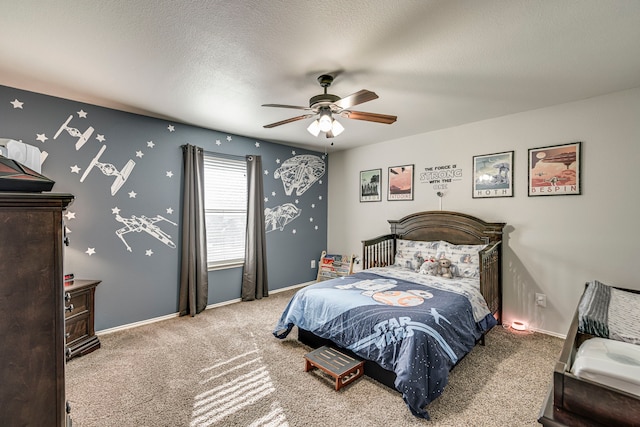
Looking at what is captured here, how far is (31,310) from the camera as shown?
0.94m

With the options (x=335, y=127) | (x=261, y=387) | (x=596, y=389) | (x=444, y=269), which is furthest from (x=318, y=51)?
(x=444, y=269)

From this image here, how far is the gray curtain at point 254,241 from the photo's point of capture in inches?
164

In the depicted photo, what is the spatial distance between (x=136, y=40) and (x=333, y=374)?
2649 mm

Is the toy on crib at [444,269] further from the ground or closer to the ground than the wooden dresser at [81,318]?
further from the ground

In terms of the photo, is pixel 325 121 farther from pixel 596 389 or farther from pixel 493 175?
pixel 493 175

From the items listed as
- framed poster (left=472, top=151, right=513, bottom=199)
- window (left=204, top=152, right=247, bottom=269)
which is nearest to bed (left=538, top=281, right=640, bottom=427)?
framed poster (left=472, top=151, right=513, bottom=199)

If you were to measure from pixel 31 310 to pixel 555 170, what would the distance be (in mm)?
4050

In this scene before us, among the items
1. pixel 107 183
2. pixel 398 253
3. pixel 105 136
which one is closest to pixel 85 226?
pixel 107 183

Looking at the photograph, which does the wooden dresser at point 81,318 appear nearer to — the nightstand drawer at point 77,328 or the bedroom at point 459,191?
the nightstand drawer at point 77,328

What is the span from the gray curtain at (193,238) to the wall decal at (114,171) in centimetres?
60

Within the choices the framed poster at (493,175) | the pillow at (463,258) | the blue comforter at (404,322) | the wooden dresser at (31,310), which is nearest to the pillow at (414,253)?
the pillow at (463,258)

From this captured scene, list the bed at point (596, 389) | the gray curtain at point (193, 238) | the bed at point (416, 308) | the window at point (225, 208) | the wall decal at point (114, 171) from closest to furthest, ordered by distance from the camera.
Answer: the bed at point (596, 389)
the bed at point (416, 308)
the wall decal at point (114, 171)
the gray curtain at point (193, 238)
the window at point (225, 208)

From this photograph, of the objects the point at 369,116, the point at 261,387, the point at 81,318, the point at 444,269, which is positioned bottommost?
the point at 261,387

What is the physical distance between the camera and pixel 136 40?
74.0 inches
